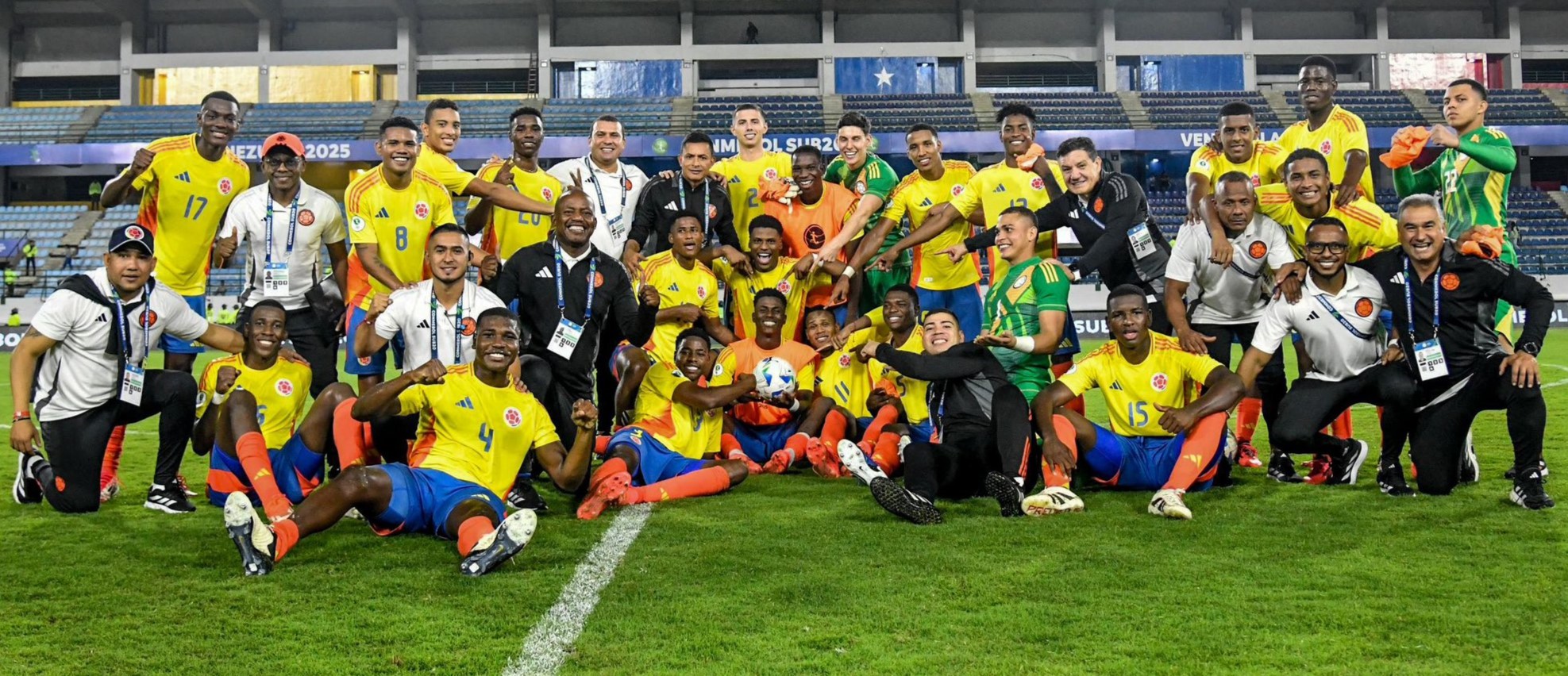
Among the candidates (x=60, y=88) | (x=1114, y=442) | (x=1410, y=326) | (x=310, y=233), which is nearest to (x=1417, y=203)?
(x=1410, y=326)

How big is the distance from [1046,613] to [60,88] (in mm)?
37835

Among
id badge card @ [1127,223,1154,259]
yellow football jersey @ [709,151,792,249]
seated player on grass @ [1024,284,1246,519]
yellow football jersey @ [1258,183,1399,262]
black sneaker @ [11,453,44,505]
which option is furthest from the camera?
yellow football jersey @ [709,151,792,249]

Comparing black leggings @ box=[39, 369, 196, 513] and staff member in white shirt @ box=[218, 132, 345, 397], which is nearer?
black leggings @ box=[39, 369, 196, 513]

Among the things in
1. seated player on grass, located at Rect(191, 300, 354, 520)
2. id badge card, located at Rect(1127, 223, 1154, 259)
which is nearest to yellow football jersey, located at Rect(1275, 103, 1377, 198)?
id badge card, located at Rect(1127, 223, 1154, 259)

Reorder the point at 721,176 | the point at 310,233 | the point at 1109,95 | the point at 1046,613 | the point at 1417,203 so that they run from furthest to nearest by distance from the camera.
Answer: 1. the point at 1109,95
2. the point at 721,176
3. the point at 310,233
4. the point at 1417,203
5. the point at 1046,613

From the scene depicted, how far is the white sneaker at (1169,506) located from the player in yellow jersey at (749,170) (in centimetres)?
351

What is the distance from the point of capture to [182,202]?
626 cm

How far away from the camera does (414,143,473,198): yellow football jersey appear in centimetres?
675

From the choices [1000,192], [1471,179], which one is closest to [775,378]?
[1000,192]

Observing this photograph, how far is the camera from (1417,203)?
527 centimetres

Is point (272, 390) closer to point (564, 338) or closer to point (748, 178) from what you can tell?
point (564, 338)

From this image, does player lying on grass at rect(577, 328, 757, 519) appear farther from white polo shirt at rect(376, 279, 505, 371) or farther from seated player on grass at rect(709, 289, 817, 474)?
white polo shirt at rect(376, 279, 505, 371)

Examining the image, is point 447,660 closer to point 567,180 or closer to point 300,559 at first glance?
point 300,559

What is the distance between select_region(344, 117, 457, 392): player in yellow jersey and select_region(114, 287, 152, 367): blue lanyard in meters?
0.91
